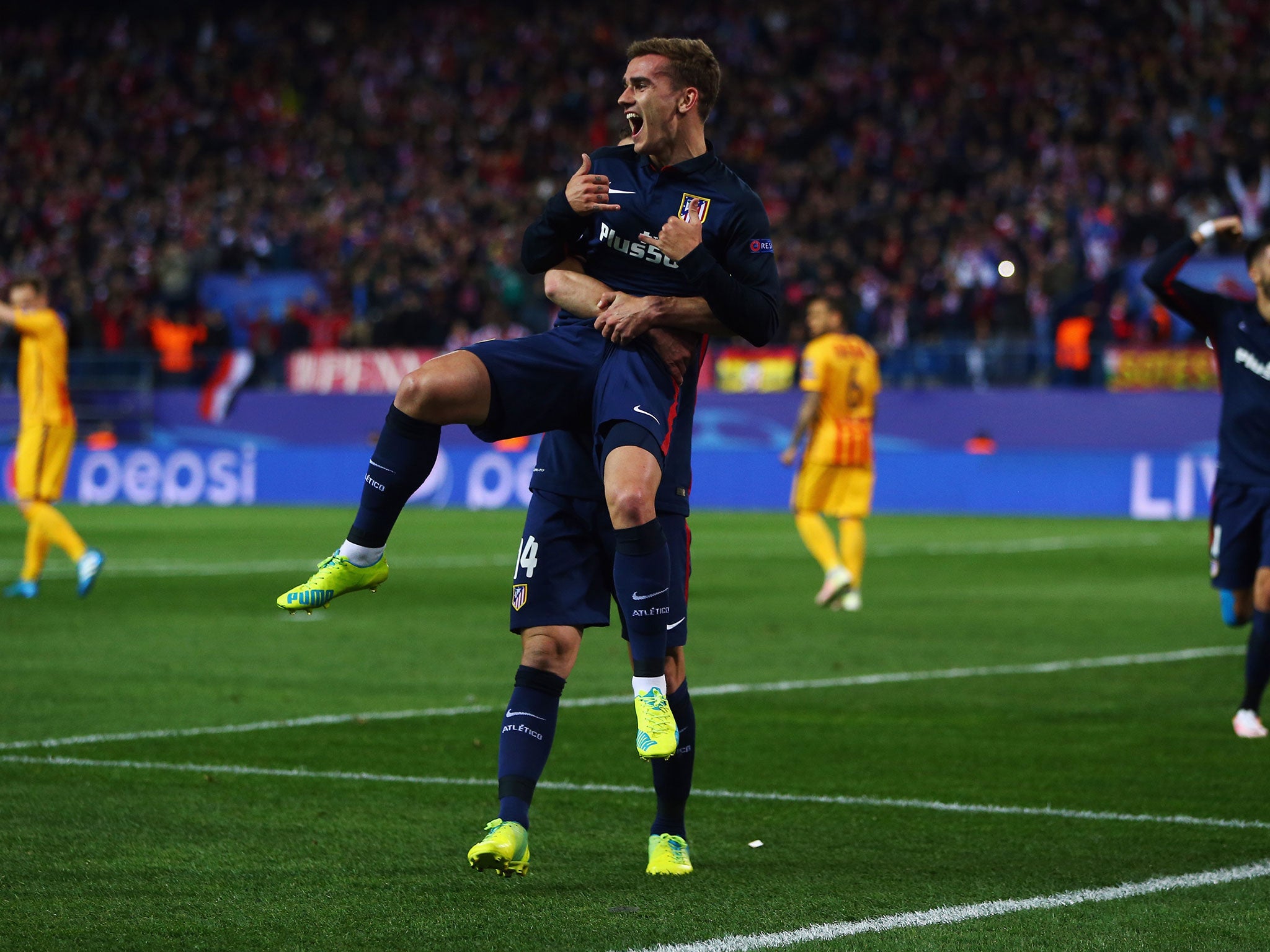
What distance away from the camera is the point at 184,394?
30109 millimetres

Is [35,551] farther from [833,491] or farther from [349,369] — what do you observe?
[349,369]

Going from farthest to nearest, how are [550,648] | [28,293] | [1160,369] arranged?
[1160,369], [28,293], [550,648]

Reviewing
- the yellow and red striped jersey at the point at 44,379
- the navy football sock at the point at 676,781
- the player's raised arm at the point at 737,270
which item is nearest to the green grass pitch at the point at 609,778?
the navy football sock at the point at 676,781

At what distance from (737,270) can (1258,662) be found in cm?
413

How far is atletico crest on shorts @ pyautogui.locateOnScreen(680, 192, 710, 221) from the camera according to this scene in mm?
5117

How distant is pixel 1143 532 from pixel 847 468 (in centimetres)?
873

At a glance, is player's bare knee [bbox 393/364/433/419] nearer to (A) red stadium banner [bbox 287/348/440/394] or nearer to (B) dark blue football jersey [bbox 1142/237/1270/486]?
(B) dark blue football jersey [bbox 1142/237/1270/486]

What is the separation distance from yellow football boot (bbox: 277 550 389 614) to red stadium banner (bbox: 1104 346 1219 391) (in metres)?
20.6

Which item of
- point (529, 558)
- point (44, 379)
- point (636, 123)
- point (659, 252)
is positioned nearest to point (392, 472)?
point (529, 558)

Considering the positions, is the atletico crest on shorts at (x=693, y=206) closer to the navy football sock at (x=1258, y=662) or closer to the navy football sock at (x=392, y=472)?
the navy football sock at (x=392, y=472)

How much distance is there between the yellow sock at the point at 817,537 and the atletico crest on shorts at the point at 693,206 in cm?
879

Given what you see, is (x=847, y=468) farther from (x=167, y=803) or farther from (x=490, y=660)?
(x=167, y=803)

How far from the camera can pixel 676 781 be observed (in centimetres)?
528

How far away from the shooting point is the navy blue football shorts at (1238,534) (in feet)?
26.8
